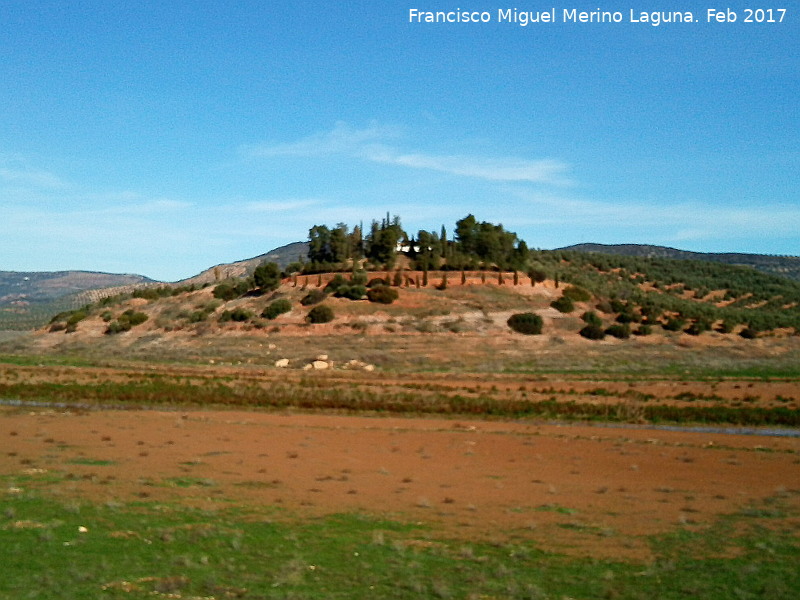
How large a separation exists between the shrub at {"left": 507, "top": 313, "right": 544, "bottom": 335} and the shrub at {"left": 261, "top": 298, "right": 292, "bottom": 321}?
1979 cm

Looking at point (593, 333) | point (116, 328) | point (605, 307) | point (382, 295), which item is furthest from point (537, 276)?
point (116, 328)

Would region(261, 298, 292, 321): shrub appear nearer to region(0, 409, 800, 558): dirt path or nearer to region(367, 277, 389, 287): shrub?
region(367, 277, 389, 287): shrub

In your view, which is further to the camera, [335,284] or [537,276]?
[537,276]

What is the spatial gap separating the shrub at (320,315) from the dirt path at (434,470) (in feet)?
133

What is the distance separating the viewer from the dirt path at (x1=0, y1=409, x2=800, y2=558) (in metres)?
14.4

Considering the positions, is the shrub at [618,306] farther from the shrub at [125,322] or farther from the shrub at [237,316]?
the shrub at [125,322]

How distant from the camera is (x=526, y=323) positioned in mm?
68375

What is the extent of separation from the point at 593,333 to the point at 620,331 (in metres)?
2.50

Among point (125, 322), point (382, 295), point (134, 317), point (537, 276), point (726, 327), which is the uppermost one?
point (537, 276)

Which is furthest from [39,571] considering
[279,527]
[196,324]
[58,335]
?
[58,335]

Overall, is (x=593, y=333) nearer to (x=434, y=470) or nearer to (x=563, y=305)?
(x=563, y=305)

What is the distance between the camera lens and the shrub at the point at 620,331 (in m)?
68.1

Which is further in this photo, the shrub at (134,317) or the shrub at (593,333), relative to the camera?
the shrub at (134,317)

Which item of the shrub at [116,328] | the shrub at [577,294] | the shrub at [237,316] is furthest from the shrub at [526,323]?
the shrub at [116,328]
